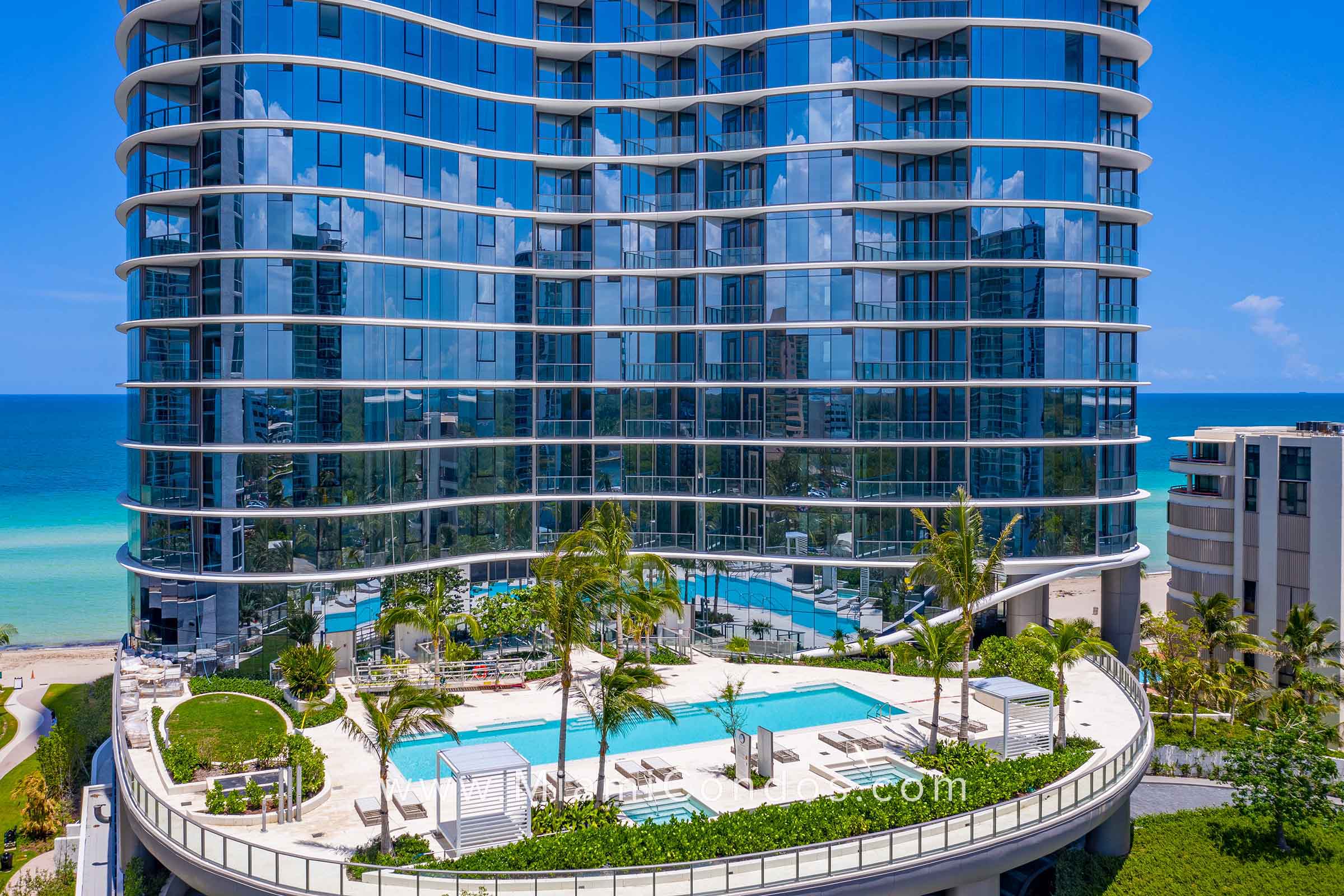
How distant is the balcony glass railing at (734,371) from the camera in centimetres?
4106

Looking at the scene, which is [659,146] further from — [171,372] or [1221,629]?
[1221,629]

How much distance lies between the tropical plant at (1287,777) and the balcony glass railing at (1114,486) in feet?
43.6

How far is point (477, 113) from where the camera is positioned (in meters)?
40.2

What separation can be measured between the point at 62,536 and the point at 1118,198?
100517 millimetres

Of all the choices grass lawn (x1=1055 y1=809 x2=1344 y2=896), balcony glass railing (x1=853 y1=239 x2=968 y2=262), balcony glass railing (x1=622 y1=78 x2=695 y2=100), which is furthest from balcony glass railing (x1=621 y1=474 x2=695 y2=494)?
grass lawn (x1=1055 y1=809 x2=1344 y2=896)

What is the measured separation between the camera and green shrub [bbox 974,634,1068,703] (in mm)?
31766

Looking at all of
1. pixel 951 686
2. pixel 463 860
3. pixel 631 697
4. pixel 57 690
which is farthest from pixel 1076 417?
pixel 57 690

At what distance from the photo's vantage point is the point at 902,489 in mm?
39562

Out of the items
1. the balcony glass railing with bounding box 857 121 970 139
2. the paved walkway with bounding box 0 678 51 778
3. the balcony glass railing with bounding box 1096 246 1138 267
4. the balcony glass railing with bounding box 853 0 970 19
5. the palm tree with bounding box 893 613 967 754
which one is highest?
the balcony glass railing with bounding box 853 0 970 19

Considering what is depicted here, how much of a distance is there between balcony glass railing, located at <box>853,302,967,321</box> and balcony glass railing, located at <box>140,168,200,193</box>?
81.1 ft

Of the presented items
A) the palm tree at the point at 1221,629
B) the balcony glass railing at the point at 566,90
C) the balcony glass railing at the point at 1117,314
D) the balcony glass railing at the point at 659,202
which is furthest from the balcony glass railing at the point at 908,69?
the palm tree at the point at 1221,629

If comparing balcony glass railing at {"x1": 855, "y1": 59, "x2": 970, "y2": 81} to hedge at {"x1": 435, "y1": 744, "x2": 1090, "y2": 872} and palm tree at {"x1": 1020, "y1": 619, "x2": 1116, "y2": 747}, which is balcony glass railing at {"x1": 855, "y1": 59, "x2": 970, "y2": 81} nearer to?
palm tree at {"x1": 1020, "y1": 619, "x2": 1116, "y2": 747}

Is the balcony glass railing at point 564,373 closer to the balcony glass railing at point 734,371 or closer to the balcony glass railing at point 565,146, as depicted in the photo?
the balcony glass railing at point 734,371

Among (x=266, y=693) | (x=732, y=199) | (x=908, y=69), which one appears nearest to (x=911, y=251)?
(x=908, y=69)
